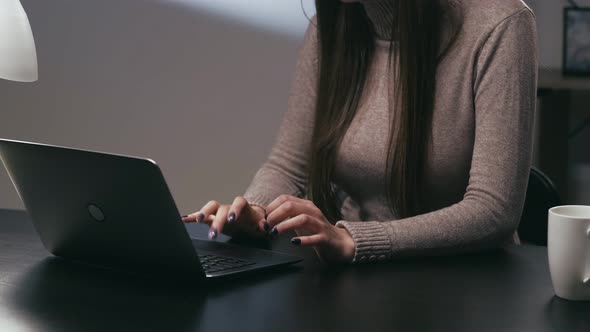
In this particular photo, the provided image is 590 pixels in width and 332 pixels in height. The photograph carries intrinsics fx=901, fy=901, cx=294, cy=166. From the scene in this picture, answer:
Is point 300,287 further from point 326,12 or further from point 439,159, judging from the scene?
point 326,12

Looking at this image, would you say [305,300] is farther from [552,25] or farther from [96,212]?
[552,25]

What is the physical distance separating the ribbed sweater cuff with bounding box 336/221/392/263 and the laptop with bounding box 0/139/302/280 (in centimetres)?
8

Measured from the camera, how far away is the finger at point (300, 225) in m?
1.12

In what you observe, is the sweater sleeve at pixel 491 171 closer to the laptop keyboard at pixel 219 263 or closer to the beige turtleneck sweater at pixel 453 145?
the beige turtleneck sweater at pixel 453 145

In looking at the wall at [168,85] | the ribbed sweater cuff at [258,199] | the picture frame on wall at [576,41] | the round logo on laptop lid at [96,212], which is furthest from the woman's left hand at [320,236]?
the picture frame on wall at [576,41]

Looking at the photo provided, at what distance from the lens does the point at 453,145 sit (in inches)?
56.3

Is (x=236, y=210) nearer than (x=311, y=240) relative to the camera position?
No

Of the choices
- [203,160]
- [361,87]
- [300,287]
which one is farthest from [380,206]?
[203,160]

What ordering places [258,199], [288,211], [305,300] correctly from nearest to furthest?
[305,300] → [288,211] → [258,199]

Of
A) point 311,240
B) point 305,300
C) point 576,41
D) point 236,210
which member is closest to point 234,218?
point 236,210

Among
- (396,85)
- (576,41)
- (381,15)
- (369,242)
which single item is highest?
(381,15)

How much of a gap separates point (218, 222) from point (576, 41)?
8.50 feet

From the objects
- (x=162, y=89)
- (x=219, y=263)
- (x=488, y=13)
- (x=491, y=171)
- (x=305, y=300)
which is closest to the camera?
(x=305, y=300)

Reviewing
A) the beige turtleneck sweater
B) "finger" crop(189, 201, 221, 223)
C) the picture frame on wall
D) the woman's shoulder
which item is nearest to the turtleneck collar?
the beige turtleneck sweater
